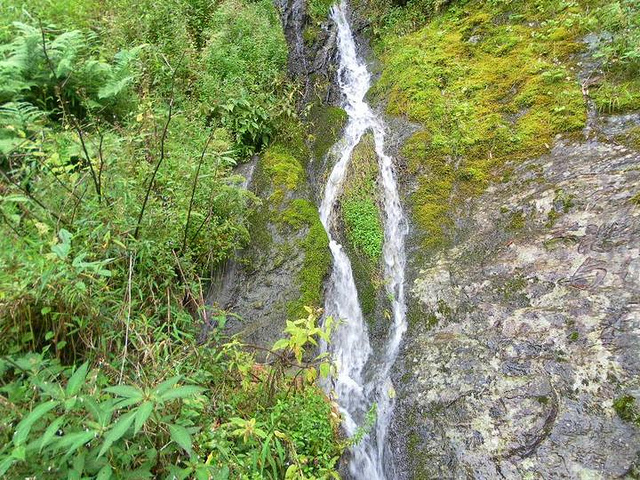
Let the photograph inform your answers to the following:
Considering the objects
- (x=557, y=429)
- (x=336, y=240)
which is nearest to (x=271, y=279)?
(x=336, y=240)

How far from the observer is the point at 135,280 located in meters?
3.49

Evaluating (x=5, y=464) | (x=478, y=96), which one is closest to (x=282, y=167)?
(x=478, y=96)

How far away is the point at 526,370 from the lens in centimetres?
344

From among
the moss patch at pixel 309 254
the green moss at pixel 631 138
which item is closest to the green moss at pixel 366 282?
the moss patch at pixel 309 254

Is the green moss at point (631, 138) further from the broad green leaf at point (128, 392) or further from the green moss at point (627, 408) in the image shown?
the broad green leaf at point (128, 392)

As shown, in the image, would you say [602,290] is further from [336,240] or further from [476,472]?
[336,240]

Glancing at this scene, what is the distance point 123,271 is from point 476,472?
3.23 metres

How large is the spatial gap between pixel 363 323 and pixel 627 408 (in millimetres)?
2534

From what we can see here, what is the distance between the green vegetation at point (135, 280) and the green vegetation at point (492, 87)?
174 centimetres

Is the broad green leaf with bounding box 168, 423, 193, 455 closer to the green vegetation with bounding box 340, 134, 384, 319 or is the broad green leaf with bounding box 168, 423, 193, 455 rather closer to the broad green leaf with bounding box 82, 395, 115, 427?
the broad green leaf with bounding box 82, 395, 115, 427

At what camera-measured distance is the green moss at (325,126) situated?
6.53m

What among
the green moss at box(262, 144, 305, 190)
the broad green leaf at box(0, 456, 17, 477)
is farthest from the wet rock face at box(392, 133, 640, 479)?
the broad green leaf at box(0, 456, 17, 477)

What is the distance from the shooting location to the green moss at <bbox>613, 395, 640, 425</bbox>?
2922mm

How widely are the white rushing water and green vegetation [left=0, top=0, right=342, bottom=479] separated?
1.15ft
